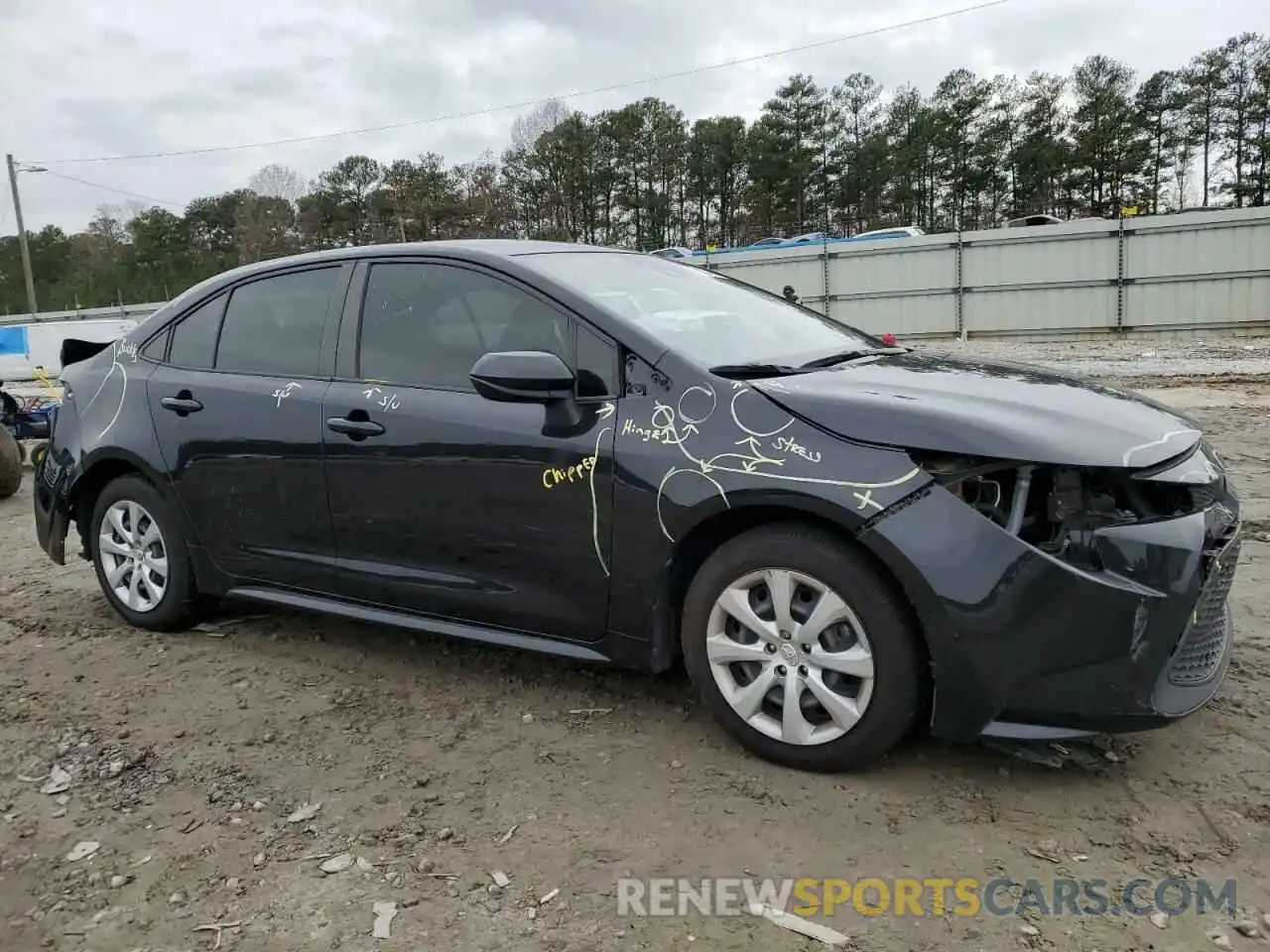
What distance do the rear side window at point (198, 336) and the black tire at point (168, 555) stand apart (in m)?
0.57

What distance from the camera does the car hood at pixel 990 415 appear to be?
252 cm

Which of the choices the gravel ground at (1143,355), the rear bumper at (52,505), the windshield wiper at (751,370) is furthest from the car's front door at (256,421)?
the gravel ground at (1143,355)

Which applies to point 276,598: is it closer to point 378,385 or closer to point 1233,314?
point 378,385

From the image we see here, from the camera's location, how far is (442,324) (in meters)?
3.50

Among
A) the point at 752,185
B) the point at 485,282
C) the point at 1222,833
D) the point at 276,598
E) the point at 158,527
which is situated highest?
the point at 752,185

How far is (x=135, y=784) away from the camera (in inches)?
120

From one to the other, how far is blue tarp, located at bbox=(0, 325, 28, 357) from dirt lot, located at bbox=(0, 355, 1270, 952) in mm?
21599

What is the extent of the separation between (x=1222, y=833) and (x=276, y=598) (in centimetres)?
326

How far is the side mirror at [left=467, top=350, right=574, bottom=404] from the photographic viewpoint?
2980 mm

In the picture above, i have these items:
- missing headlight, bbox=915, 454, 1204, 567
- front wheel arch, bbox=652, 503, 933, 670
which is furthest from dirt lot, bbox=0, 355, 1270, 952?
missing headlight, bbox=915, 454, 1204, 567

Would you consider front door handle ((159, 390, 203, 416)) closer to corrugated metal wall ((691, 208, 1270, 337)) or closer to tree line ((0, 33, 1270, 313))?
corrugated metal wall ((691, 208, 1270, 337))

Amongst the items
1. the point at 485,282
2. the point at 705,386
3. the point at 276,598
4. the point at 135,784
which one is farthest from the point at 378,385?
the point at 135,784

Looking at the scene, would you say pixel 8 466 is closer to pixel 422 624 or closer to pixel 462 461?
pixel 422 624

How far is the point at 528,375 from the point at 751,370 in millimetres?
686
